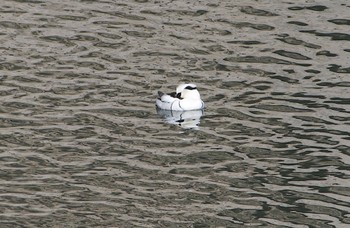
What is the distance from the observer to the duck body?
35.2 m

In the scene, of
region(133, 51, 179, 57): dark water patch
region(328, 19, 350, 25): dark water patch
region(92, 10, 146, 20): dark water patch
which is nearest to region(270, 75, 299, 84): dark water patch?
region(133, 51, 179, 57): dark water patch

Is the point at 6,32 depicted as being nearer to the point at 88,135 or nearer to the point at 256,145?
the point at 88,135

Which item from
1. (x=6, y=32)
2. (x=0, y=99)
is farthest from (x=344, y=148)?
(x=6, y=32)

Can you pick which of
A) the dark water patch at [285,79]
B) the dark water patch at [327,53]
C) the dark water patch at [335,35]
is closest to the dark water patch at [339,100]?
the dark water patch at [285,79]

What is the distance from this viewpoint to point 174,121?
35.4 m

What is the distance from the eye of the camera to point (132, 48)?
39844mm

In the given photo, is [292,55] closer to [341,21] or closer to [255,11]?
[341,21]

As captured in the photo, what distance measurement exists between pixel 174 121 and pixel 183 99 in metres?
0.73

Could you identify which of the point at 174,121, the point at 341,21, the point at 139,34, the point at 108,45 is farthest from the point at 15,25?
the point at 341,21

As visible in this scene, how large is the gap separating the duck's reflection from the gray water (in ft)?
0.35

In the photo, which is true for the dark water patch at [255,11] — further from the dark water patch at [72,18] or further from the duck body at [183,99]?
the duck body at [183,99]

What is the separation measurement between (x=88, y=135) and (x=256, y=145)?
4.30m

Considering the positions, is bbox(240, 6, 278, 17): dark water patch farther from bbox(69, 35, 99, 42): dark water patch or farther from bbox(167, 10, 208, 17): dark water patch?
bbox(69, 35, 99, 42): dark water patch

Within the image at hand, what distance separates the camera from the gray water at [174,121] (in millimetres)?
28281
